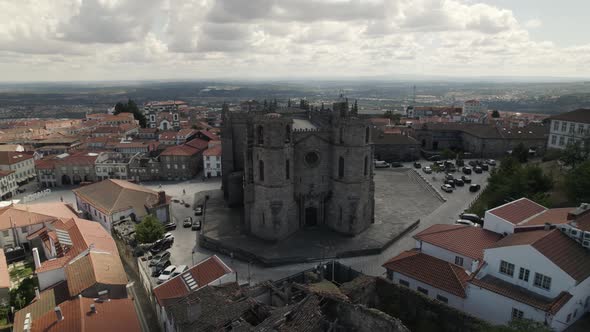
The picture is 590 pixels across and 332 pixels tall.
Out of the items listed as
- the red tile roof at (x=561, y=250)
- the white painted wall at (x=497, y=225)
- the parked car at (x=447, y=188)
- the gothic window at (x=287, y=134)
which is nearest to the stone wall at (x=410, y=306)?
the red tile roof at (x=561, y=250)

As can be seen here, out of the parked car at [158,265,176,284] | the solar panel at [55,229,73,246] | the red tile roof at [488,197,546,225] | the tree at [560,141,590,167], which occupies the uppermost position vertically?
the tree at [560,141,590,167]

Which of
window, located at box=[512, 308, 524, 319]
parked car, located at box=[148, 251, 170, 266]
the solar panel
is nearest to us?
window, located at box=[512, 308, 524, 319]

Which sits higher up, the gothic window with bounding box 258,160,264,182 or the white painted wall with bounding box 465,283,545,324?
the gothic window with bounding box 258,160,264,182

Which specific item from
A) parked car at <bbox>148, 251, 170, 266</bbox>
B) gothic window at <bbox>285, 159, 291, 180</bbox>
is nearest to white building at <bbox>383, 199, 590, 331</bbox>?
gothic window at <bbox>285, 159, 291, 180</bbox>

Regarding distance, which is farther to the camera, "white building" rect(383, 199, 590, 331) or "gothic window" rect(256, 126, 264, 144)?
"gothic window" rect(256, 126, 264, 144)

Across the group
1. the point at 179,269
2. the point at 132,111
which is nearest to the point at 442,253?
the point at 179,269

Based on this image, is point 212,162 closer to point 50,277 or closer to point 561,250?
point 50,277

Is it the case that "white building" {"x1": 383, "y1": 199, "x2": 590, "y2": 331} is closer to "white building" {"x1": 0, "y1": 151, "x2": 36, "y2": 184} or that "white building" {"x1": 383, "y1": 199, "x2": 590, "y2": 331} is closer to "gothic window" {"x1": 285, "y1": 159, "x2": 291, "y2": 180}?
"gothic window" {"x1": 285, "y1": 159, "x2": 291, "y2": 180}

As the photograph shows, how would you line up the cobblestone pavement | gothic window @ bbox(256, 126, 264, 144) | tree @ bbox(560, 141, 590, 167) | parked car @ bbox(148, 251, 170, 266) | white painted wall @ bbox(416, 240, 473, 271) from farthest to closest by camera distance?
tree @ bbox(560, 141, 590, 167) → gothic window @ bbox(256, 126, 264, 144) → parked car @ bbox(148, 251, 170, 266) → the cobblestone pavement → white painted wall @ bbox(416, 240, 473, 271)
